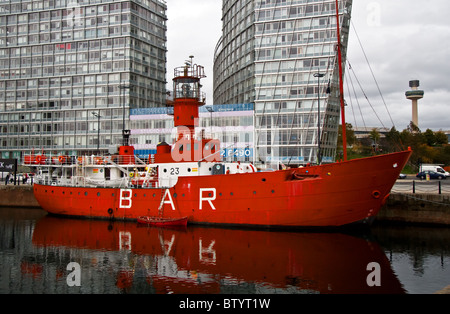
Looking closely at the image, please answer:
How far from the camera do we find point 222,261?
17.0 metres

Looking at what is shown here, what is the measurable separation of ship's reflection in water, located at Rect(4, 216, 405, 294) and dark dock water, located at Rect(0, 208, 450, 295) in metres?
0.04

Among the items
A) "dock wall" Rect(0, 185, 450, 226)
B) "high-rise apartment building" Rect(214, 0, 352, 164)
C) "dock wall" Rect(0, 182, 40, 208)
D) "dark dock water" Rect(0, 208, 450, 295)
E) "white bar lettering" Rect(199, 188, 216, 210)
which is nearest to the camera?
"dark dock water" Rect(0, 208, 450, 295)

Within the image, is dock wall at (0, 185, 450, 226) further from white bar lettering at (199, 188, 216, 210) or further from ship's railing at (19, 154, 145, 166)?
ship's railing at (19, 154, 145, 166)

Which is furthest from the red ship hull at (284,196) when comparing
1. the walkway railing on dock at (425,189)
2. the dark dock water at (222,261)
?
the walkway railing on dock at (425,189)

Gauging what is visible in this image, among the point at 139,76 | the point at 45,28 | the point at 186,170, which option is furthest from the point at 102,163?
the point at 45,28

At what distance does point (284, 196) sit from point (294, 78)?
42957 millimetres

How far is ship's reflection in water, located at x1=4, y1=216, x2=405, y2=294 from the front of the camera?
45.6 ft

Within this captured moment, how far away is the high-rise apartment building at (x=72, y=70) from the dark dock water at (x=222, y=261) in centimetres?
5111

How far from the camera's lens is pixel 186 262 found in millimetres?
17016

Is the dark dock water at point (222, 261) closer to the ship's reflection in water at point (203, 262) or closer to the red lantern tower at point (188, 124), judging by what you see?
the ship's reflection in water at point (203, 262)

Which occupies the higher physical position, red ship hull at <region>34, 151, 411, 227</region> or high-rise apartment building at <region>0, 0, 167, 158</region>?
high-rise apartment building at <region>0, 0, 167, 158</region>

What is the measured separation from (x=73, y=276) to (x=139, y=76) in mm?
64399

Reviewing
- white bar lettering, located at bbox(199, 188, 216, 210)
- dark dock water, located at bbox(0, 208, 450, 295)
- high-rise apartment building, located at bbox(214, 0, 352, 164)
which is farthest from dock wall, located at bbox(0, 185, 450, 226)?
high-rise apartment building, located at bbox(214, 0, 352, 164)
